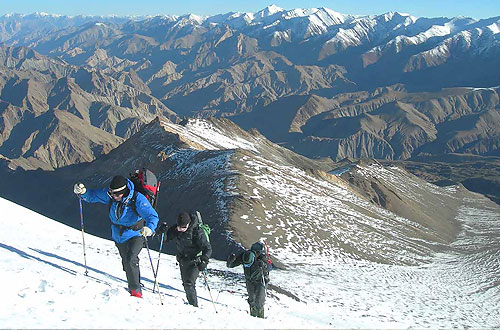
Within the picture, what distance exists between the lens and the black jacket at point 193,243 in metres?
12.1

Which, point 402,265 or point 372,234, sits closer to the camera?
point 402,265

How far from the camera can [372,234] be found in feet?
172

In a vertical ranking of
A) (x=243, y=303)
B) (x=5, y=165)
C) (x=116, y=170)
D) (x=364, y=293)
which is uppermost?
(x=243, y=303)

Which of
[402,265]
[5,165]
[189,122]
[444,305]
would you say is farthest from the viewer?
[5,165]

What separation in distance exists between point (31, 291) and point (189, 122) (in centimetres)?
9550

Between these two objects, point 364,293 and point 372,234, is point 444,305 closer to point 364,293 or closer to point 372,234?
point 364,293

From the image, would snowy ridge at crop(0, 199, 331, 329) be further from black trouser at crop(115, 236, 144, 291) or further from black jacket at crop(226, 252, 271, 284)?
black jacket at crop(226, 252, 271, 284)

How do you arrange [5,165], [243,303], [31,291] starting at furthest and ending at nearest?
1. [5,165]
2. [243,303]
3. [31,291]

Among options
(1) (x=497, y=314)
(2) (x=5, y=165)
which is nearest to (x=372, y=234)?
(1) (x=497, y=314)

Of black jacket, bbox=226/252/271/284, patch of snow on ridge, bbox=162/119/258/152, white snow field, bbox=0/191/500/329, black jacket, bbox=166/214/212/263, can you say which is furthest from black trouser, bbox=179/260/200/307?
patch of snow on ridge, bbox=162/119/258/152

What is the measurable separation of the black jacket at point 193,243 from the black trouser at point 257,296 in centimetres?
241

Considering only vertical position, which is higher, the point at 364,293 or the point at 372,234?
the point at 364,293

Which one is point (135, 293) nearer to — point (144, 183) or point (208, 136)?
point (144, 183)

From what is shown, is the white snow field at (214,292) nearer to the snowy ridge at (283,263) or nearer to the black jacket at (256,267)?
the snowy ridge at (283,263)
